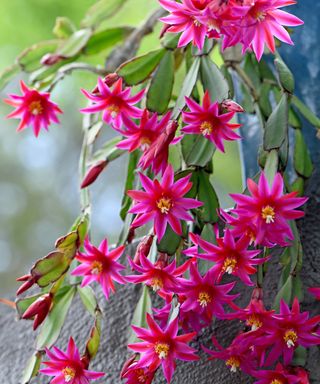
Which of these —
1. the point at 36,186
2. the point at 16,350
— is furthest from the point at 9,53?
the point at 16,350

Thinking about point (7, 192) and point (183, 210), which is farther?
point (7, 192)

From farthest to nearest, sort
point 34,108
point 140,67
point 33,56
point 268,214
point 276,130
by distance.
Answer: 1. point 33,56
2. point 34,108
3. point 140,67
4. point 276,130
5. point 268,214

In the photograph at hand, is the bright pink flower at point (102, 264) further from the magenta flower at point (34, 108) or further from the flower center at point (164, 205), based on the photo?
the magenta flower at point (34, 108)

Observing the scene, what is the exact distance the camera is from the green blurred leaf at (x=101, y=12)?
1369 mm

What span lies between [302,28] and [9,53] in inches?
79.6

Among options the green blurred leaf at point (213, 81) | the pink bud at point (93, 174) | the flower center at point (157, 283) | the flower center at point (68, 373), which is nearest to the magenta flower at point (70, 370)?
the flower center at point (68, 373)

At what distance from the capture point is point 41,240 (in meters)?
4.04

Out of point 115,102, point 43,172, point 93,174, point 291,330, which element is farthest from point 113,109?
point 43,172

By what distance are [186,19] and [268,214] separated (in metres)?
0.24

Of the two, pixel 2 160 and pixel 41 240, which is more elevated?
pixel 2 160

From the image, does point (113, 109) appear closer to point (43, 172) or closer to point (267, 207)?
point (267, 207)

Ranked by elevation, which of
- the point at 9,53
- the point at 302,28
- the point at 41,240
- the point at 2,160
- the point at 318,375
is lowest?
the point at 41,240

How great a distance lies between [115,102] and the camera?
3.11 feet

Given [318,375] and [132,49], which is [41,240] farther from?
[318,375]
